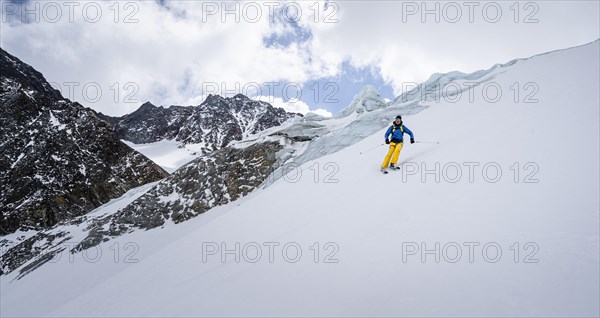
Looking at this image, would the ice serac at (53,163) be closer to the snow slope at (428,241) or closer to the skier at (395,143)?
the snow slope at (428,241)

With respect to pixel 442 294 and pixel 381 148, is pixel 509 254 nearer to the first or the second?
pixel 442 294

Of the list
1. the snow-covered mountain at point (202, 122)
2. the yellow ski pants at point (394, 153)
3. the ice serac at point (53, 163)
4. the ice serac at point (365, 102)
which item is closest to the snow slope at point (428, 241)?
the yellow ski pants at point (394, 153)

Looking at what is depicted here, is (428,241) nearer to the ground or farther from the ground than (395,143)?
nearer to the ground

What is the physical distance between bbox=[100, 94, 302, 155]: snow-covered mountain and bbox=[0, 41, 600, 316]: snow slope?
130 meters

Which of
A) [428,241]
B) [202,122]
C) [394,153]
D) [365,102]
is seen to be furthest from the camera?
[202,122]

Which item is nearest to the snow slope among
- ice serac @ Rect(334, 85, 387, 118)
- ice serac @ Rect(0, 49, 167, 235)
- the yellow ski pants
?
the yellow ski pants


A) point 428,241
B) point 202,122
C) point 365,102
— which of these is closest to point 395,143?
point 428,241

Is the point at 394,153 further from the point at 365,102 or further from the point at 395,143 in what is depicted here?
the point at 365,102

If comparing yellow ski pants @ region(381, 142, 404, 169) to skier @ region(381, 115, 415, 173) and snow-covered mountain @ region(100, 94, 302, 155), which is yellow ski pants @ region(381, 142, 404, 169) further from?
snow-covered mountain @ region(100, 94, 302, 155)

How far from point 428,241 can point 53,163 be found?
256ft

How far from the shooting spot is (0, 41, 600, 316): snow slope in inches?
122

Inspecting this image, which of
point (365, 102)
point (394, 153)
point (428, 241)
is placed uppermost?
point (365, 102)

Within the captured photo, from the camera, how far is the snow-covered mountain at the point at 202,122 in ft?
468

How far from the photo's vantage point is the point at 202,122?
495 feet
